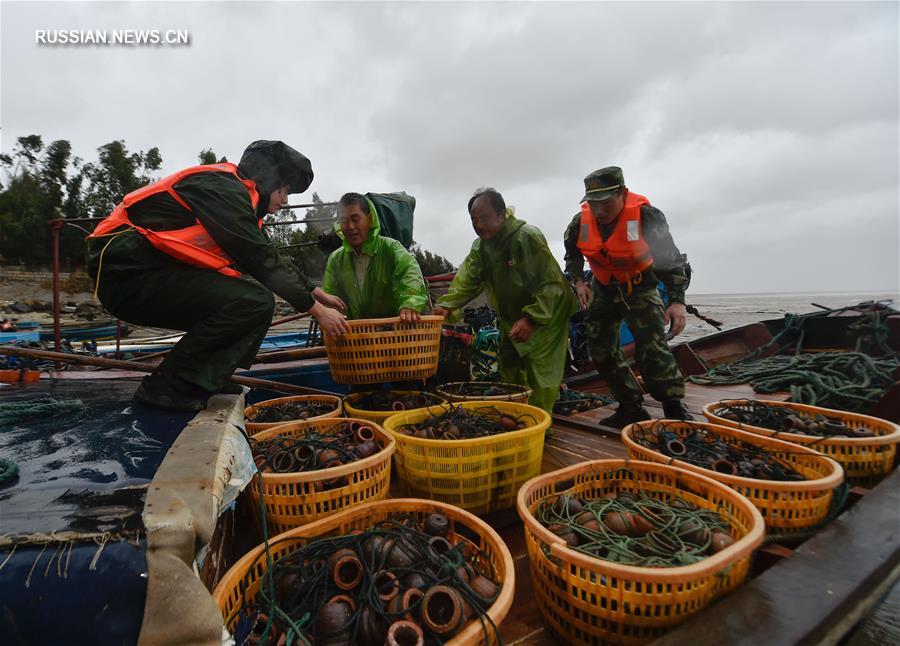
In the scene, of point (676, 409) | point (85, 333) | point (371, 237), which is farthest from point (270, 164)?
point (85, 333)

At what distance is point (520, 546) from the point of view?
7.25 feet

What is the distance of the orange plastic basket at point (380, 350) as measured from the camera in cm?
292

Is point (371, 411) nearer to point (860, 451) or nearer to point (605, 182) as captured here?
point (605, 182)

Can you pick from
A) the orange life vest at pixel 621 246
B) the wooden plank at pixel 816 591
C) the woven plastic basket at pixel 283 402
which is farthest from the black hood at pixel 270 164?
the wooden plank at pixel 816 591

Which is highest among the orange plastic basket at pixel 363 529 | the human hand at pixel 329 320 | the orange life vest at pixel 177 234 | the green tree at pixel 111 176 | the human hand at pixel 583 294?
the green tree at pixel 111 176

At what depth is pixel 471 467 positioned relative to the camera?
7.14 feet

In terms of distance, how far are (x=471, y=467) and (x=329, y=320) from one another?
1.17 meters

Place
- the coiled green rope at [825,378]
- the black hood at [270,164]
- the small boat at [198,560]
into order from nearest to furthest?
the small boat at [198,560]
the black hood at [270,164]
the coiled green rope at [825,378]

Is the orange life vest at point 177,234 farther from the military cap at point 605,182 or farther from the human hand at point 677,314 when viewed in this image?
the human hand at point 677,314

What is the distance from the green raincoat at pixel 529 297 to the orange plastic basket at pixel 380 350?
82cm

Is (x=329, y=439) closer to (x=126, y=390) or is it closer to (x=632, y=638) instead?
(x=632, y=638)

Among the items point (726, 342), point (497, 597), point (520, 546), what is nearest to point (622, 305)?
point (520, 546)

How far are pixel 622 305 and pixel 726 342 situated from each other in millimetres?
4238

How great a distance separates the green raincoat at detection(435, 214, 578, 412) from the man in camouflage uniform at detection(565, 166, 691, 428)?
1.15 ft
